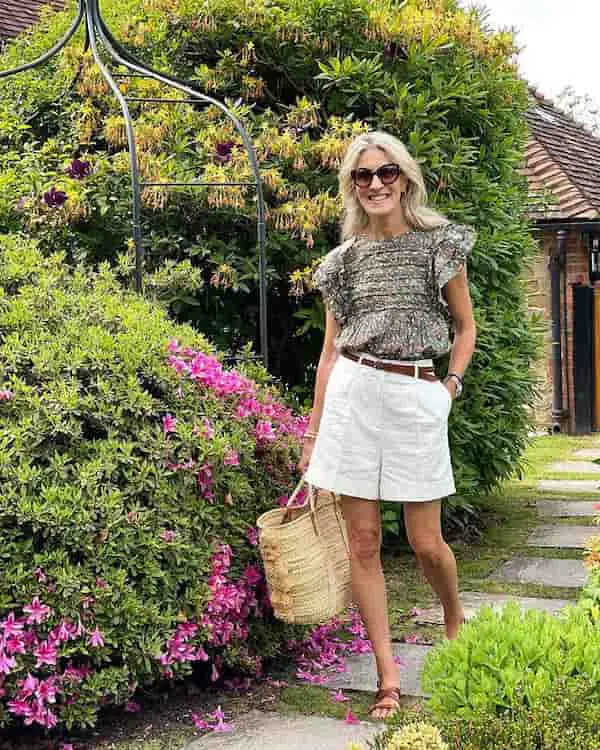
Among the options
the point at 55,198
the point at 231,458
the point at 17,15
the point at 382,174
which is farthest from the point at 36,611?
the point at 17,15

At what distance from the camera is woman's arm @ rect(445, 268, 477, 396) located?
3.67 meters

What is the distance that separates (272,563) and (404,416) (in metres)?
0.74

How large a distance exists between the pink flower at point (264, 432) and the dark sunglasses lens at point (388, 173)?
3.69 feet

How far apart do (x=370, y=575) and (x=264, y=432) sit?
2.53ft

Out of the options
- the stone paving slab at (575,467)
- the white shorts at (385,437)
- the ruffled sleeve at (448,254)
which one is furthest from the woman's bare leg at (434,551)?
the stone paving slab at (575,467)

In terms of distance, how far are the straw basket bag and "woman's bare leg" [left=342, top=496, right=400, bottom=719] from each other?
0.20m

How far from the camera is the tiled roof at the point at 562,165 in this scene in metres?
13.9

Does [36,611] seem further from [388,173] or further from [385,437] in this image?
[388,173]

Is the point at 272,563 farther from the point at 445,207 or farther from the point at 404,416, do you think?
the point at 445,207

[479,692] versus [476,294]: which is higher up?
[476,294]

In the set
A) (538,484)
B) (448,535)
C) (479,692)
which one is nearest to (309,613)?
(479,692)

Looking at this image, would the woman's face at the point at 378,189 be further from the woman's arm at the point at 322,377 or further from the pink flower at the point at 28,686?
the pink flower at the point at 28,686

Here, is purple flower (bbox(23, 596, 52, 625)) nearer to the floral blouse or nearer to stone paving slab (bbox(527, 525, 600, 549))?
the floral blouse

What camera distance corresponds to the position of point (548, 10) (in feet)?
108
